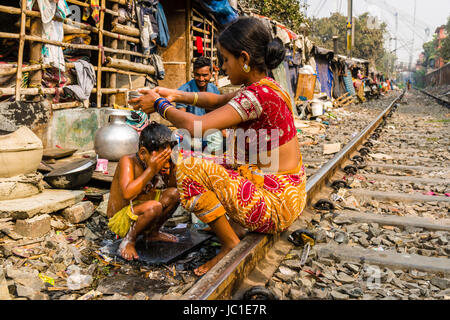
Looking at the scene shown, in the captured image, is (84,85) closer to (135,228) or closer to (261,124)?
(135,228)

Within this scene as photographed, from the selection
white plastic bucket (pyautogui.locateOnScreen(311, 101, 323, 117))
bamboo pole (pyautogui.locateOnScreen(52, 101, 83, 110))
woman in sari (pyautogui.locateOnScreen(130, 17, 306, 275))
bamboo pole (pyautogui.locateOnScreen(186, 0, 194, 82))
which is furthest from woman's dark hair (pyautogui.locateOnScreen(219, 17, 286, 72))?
white plastic bucket (pyautogui.locateOnScreen(311, 101, 323, 117))

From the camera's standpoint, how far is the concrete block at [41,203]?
126 inches

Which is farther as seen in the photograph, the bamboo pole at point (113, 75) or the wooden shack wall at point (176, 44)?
the wooden shack wall at point (176, 44)

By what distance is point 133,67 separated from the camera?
7.31m

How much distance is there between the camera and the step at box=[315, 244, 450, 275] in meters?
2.46

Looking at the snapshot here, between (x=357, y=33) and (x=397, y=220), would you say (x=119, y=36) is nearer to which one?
(x=397, y=220)

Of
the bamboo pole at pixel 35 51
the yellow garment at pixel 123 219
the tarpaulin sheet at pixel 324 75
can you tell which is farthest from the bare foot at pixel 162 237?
the tarpaulin sheet at pixel 324 75

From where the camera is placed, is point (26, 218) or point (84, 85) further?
point (84, 85)

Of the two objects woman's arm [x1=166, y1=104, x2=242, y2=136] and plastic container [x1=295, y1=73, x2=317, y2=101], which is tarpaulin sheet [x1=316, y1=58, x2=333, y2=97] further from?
woman's arm [x1=166, y1=104, x2=242, y2=136]

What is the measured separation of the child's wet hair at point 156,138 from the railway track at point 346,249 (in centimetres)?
84

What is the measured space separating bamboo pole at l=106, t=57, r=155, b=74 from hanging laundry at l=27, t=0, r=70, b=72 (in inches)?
47.2

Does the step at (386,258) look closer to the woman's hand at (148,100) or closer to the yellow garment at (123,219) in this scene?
the yellow garment at (123,219)
